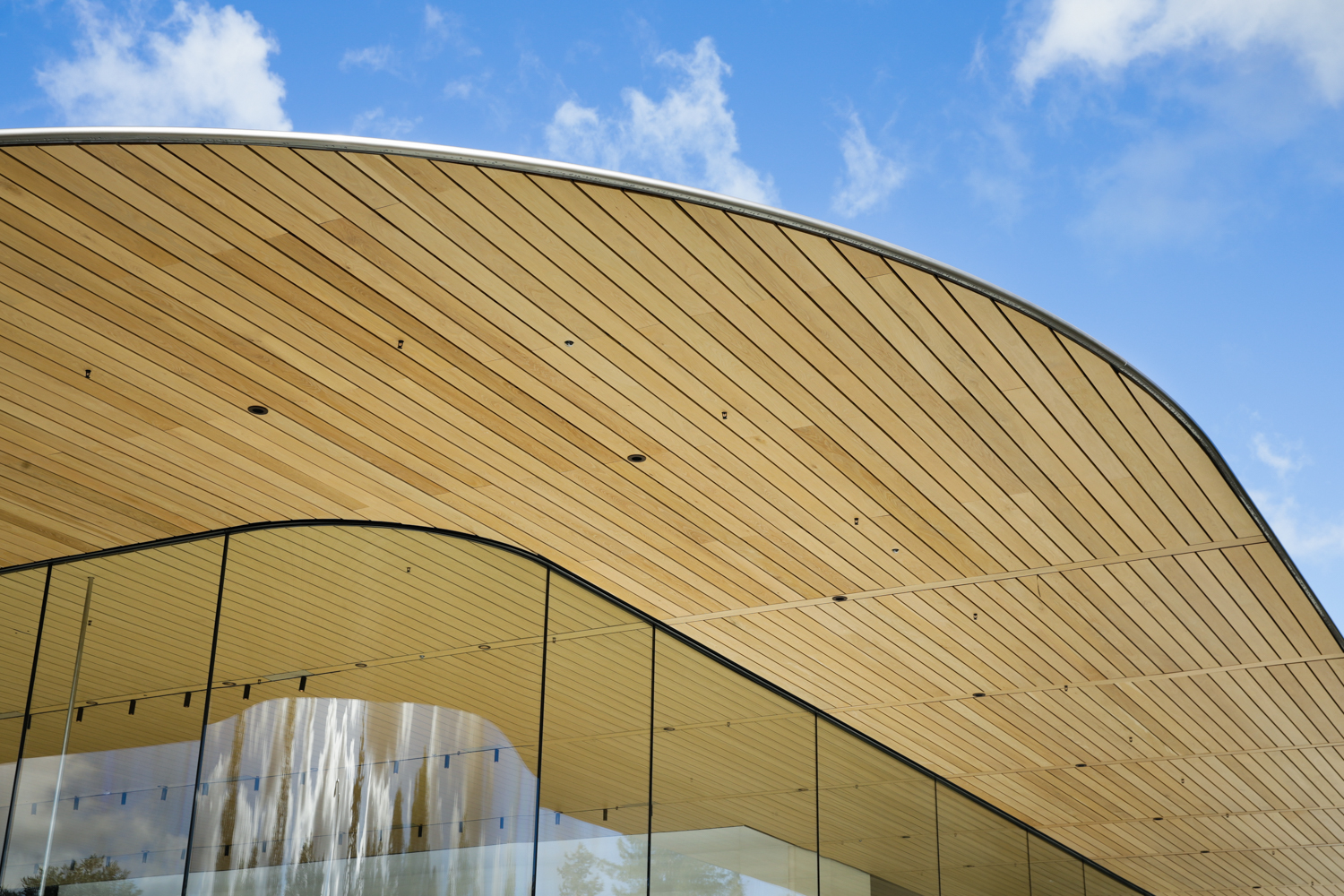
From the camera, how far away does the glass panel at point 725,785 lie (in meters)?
7.72

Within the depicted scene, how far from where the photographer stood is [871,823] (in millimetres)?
10594

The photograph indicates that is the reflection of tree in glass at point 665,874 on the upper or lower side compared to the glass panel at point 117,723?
lower

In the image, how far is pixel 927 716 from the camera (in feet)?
34.2

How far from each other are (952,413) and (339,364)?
9.36ft

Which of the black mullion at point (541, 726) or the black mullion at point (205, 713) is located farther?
the black mullion at point (541, 726)

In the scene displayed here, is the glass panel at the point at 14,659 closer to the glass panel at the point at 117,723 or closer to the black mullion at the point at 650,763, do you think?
the glass panel at the point at 117,723

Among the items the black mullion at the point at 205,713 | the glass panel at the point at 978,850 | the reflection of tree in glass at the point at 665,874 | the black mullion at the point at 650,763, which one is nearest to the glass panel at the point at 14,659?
the black mullion at the point at 205,713

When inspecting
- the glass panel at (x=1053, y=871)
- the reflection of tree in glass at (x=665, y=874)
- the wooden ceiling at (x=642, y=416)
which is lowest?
the reflection of tree in glass at (x=665, y=874)

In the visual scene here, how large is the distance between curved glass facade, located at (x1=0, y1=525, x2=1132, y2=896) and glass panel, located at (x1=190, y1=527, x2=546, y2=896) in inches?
0.5

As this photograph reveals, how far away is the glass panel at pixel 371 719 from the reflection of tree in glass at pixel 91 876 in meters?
0.53

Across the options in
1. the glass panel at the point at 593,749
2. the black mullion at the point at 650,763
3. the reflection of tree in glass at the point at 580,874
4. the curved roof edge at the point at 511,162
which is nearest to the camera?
the curved roof edge at the point at 511,162

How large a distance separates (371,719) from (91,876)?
1825 mm

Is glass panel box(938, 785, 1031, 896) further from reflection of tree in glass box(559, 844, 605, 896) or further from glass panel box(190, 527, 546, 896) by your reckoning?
glass panel box(190, 527, 546, 896)

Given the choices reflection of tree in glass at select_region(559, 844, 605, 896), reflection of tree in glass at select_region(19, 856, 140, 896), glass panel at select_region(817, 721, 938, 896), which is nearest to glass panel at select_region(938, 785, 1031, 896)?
glass panel at select_region(817, 721, 938, 896)
